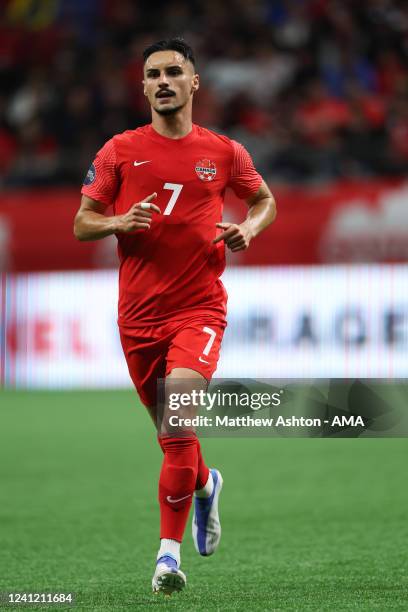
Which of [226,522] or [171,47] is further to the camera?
[226,522]

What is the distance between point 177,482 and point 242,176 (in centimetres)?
142

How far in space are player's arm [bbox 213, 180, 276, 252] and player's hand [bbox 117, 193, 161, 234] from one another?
30 cm

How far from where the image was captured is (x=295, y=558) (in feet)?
17.6

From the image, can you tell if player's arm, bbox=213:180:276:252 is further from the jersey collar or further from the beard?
the beard

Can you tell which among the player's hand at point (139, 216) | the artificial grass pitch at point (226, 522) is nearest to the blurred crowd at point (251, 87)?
the artificial grass pitch at point (226, 522)

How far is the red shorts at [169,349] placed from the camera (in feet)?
15.8

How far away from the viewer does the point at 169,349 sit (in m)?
4.93

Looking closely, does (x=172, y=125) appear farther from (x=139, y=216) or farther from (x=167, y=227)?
(x=139, y=216)

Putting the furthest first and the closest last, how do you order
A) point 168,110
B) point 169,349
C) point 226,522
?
point 226,522 < point 168,110 < point 169,349

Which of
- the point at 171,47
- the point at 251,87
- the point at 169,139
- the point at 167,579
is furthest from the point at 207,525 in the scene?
the point at 251,87

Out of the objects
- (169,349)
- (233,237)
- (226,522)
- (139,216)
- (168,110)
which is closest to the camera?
(139,216)

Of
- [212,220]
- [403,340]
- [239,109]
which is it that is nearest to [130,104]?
[239,109]

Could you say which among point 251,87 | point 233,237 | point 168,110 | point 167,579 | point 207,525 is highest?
point 251,87

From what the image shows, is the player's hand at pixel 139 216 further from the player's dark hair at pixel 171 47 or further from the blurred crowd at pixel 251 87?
the blurred crowd at pixel 251 87
